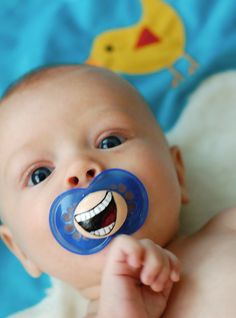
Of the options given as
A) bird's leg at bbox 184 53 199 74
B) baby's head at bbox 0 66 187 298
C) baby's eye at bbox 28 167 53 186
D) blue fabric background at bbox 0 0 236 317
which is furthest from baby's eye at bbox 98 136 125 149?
bird's leg at bbox 184 53 199 74

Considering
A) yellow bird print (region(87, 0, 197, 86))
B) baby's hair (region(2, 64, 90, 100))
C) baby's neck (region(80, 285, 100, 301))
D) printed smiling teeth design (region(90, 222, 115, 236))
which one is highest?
baby's hair (region(2, 64, 90, 100))

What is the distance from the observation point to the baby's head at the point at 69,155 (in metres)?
0.99

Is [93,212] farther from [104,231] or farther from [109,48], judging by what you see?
[109,48]

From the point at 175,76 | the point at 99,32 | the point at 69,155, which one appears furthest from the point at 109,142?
the point at 99,32

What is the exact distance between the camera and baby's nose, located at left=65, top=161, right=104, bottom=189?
0.95m

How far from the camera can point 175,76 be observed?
1.51 meters

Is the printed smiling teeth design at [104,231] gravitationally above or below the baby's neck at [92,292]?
above

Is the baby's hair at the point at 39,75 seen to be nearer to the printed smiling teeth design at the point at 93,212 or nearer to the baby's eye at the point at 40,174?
the baby's eye at the point at 40,174

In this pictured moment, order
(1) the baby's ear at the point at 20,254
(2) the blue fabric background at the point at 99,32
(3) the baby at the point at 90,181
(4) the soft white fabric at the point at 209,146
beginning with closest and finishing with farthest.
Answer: (3) the baby at the point at 90,181
(1) the baby's ear at the point at 20,254
(4) the soft white fabric at the point at 209,146
(2) the blue fabric background at the point at 99,32

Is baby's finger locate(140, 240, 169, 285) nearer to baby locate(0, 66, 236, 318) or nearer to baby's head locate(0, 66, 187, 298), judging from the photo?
baby locate(0, 66, 236, 318)

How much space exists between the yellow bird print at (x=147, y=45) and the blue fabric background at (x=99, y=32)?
0.06 ft

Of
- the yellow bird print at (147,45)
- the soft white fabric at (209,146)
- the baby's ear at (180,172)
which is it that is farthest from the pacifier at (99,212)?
the yellow bird print at (147,45)

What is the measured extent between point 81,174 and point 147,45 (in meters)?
0.72

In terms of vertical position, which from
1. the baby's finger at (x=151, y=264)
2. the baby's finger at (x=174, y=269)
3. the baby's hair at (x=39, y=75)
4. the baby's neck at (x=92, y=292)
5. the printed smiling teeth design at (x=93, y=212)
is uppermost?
the baby's hair at (x=39, y=75)
